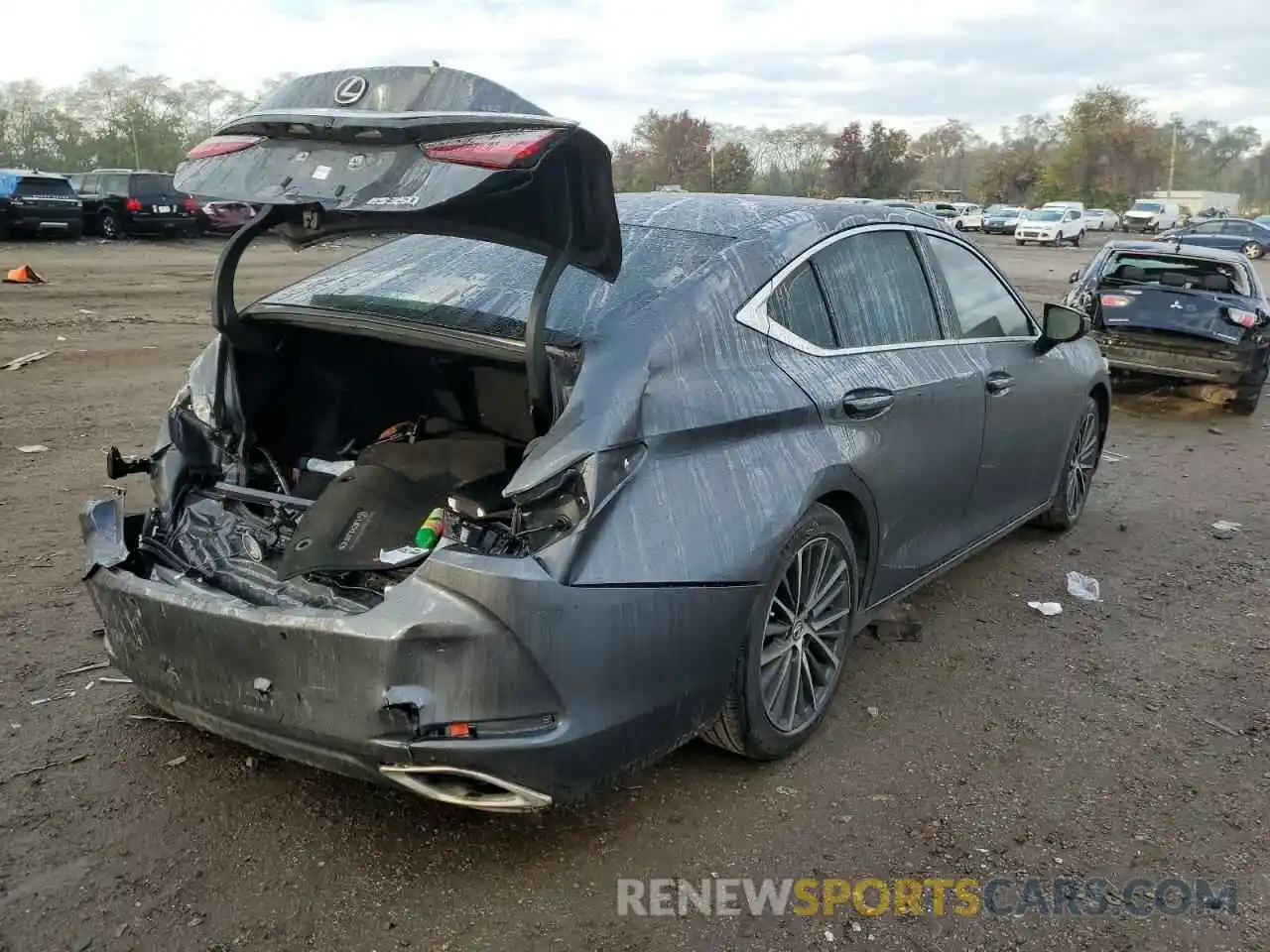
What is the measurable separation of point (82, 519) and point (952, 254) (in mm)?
3444

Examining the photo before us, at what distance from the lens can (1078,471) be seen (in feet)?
19.4

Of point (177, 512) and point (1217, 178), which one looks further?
point (1217, 178)

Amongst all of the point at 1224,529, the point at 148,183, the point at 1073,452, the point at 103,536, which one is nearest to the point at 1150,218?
the point at 148,183

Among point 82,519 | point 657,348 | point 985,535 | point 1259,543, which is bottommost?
point 1259,543

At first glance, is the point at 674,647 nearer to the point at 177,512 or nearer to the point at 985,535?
the point at 177,512

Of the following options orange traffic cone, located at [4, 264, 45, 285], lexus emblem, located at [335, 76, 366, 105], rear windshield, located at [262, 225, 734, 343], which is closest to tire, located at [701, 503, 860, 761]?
rear windshield, located at [262, 225, 734, 343]

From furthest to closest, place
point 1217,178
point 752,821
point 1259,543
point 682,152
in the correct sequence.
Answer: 1. point 1217,178
2. point 682,152
3. point 1259,543
4. point 752,821

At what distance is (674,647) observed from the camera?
2816 mm

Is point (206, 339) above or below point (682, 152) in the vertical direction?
below

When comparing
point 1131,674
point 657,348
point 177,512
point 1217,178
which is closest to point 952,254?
point 1131,674

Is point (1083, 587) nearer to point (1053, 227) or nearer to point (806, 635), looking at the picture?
point (806, 635)

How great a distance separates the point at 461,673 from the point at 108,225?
85.8 ft

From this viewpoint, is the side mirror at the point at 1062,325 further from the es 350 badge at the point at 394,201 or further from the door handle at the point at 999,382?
the es 350 badge at the point at 394,201

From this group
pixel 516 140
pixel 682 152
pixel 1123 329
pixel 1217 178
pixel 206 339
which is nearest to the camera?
pixel 516 140
